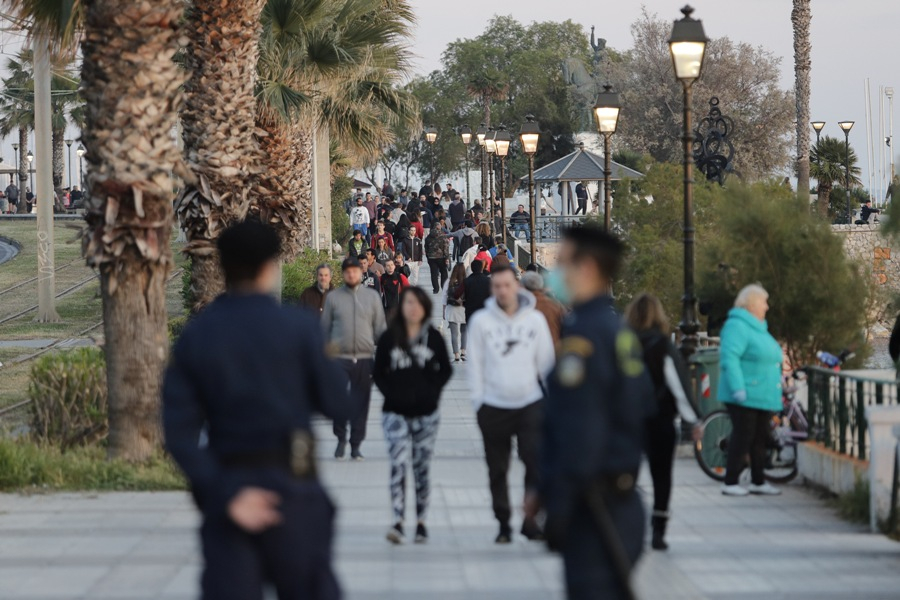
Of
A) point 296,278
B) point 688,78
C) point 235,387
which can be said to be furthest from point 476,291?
point 235,387

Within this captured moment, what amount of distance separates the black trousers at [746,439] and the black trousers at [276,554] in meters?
6.73

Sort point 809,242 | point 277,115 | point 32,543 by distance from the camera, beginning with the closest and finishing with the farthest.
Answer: point 32,543 → point 809,242 → point 277,115

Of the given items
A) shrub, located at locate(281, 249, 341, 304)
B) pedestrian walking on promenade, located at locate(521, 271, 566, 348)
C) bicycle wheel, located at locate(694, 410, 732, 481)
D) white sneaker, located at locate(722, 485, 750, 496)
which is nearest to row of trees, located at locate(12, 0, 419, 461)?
shrub, located at locate(281, 249, 341, 304)

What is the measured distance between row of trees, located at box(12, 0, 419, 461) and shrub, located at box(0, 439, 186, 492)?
30 cm

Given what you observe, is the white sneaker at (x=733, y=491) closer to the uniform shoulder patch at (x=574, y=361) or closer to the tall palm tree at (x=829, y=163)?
the uniform shoulder patch at (x=574, y=361)

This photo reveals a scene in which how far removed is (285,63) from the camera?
23484 millimetres

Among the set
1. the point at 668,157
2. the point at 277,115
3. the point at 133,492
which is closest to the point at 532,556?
the point at 133,492

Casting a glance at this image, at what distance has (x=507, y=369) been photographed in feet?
27.3

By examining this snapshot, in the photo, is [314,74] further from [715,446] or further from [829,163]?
[829,163]

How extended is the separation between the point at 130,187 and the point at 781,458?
5.86 m

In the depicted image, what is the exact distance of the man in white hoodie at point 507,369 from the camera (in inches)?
328

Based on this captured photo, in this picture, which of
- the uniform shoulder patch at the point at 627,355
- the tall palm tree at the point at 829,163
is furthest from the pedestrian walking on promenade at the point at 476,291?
the tall palm tree at the point at 829,163

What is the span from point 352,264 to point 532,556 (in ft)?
16.1

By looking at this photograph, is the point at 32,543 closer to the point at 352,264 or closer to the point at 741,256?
the point at 352,264
